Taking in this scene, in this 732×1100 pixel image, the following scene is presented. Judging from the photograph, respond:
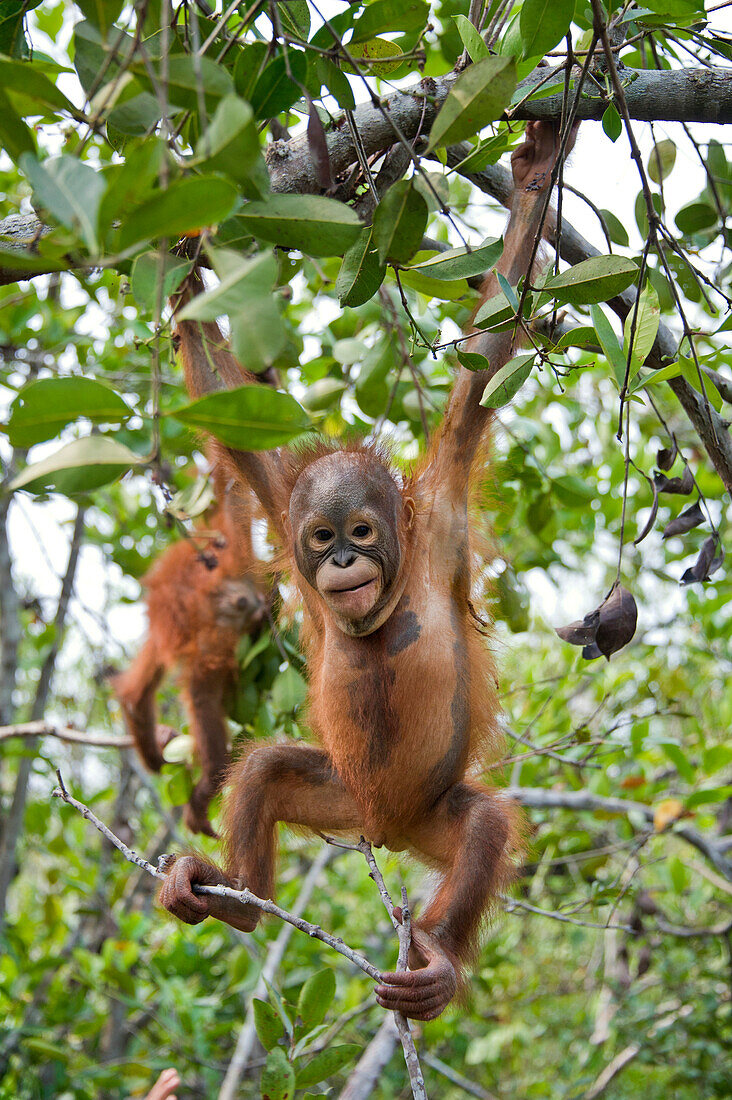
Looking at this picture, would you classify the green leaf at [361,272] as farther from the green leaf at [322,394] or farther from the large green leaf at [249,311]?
the green leaf at [322,394]

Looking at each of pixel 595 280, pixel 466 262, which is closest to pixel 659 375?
pixel 595 280

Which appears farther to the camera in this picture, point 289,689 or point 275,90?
point 289,689

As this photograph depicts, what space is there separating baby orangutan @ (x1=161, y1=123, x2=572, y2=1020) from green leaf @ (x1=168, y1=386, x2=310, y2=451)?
47.7 inches

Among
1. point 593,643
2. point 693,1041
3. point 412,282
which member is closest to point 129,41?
point 412,282

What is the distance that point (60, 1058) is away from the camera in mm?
3975

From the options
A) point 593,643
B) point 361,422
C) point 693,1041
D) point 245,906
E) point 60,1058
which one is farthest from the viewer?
point 693,1041

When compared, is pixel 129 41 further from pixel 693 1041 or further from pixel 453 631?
pixel 693 1041

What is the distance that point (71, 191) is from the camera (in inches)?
33.0

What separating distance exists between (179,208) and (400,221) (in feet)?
2.07

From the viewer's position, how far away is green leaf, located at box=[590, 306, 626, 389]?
61.6 inches

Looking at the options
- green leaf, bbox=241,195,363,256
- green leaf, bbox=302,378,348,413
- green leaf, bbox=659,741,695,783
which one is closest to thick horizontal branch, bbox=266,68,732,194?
green leaf, bbox=241,195,363,256

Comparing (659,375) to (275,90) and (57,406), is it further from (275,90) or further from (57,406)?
(57,406)

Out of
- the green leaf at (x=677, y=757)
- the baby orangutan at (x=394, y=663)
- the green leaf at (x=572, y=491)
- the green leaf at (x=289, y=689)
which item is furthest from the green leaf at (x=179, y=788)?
the green leaf at (x=677, y=757)

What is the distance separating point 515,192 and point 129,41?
1.22 m
